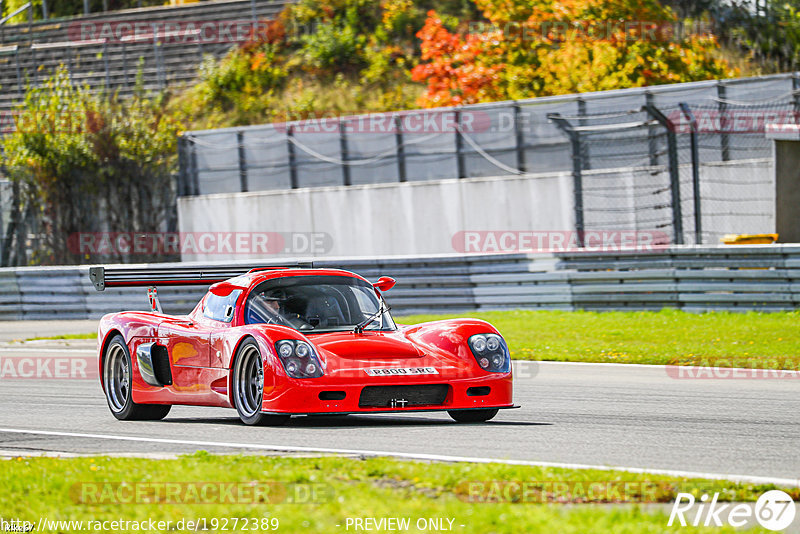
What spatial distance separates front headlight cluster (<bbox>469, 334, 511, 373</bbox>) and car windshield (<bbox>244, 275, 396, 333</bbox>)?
0.91m

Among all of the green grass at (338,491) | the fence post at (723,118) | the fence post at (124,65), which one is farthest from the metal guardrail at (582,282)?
the fence post at (124,65)

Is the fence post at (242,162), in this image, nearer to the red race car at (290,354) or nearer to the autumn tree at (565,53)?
the autumn tree at (565,53)

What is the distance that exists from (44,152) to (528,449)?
26.7 m

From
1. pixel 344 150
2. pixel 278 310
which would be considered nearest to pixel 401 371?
pixel 278 310

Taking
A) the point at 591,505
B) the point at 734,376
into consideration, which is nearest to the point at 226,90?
the point at 734,376

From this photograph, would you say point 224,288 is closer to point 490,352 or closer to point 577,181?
point 490,352

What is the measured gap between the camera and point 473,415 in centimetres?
939

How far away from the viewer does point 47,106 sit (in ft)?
109

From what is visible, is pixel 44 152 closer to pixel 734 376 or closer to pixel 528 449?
pixel 734 376

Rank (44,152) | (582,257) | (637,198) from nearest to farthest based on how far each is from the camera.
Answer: (582,257)
(637,198)
(44,152)

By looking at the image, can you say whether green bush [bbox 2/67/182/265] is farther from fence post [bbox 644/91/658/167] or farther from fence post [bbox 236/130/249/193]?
fence post [bbox 644/91/658/167]

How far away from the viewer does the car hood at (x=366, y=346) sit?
882 cm

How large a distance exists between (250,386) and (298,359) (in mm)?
579

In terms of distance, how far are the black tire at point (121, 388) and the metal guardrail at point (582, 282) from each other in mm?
6731
